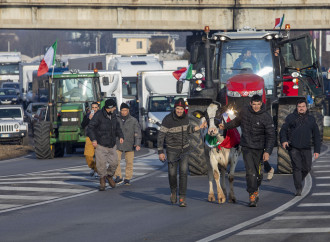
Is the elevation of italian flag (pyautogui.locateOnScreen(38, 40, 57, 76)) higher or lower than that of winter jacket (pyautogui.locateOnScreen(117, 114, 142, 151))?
higher

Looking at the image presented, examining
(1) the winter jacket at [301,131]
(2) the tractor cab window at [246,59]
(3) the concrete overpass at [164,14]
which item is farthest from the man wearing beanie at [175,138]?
(3) the concrete overpass at [164,14]

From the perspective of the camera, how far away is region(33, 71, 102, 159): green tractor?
2844cm

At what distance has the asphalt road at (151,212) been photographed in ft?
39.5

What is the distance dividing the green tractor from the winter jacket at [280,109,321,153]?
42.9 ft

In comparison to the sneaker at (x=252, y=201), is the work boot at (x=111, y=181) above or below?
below

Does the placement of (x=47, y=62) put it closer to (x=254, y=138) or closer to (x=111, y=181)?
(x=111, y=181)

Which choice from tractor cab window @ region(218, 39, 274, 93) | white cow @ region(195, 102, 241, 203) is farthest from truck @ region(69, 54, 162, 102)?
white cow @ region(195, 102, 241, 203)

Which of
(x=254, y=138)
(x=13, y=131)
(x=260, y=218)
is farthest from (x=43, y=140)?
(x=260, y=218)

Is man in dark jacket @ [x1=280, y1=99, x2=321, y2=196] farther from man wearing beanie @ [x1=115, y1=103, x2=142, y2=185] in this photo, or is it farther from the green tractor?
the green tractor

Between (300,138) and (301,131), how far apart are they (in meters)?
0.14

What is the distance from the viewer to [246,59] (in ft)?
72.1

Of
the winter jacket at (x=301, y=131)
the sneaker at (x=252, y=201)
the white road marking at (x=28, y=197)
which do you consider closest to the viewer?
the sneaker at (x=252, y=201)

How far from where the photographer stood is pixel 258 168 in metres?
14.9

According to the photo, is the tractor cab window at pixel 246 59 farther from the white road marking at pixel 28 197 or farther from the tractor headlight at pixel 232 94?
the white road marking at pixel 28 197
